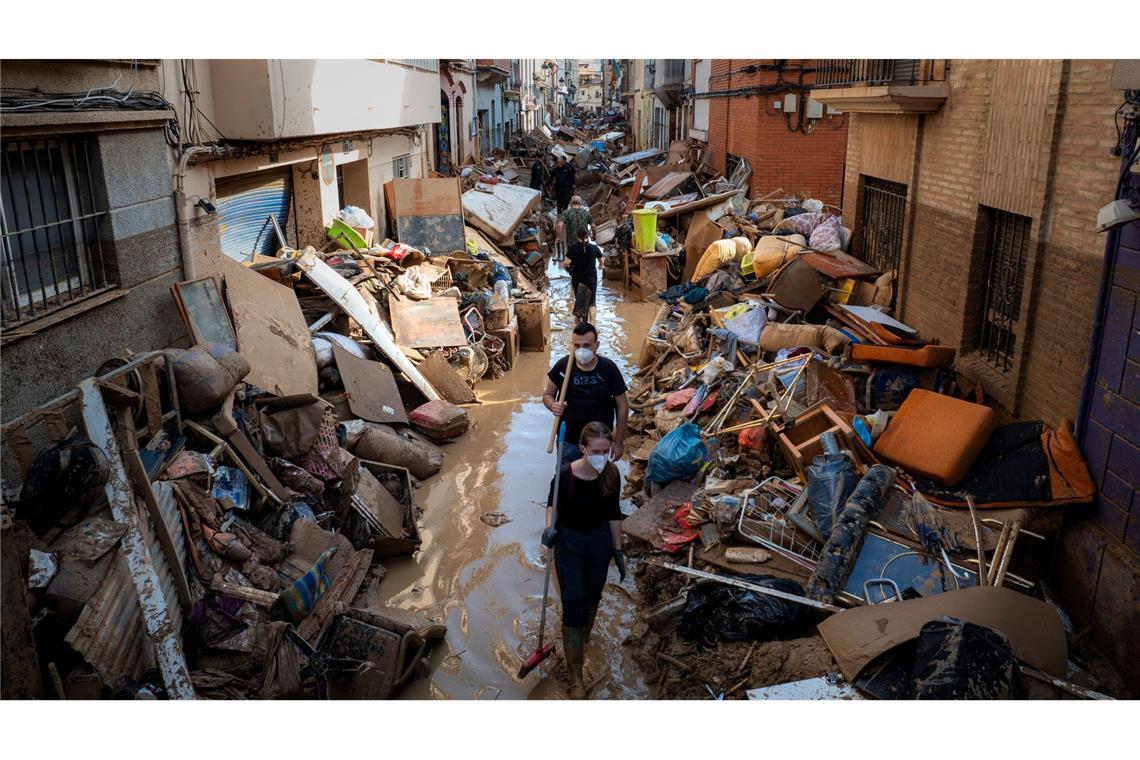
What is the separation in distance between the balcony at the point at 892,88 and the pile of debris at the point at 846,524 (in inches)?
87.8

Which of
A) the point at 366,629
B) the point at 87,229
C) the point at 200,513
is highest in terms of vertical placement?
the point at 87,229

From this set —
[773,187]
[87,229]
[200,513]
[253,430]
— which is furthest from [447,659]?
[773,187]

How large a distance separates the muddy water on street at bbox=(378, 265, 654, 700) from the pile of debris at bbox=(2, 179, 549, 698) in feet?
0.74

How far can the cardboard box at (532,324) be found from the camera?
1304cm

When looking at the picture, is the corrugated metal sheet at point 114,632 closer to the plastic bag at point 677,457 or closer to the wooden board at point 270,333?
the wooden board at point 270,333

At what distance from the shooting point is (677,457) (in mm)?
7605

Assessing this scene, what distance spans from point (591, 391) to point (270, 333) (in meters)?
3.94

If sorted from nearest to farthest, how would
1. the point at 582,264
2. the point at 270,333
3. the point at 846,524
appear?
the point at 846,524, the point at 270,333, the point at 582,264

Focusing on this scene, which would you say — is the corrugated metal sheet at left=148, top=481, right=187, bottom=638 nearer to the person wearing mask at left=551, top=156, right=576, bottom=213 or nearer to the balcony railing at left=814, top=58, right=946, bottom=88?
the balcony railing at left=814, top=58, right=946, bottom=88

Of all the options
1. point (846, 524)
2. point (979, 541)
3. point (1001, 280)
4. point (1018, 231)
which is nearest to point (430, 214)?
point (1001, 280)

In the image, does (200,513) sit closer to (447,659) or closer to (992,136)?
(447,659)

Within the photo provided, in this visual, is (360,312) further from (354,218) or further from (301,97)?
(354,218)

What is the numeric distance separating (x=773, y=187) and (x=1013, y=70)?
432 inches

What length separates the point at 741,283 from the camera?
12422 millimetres
